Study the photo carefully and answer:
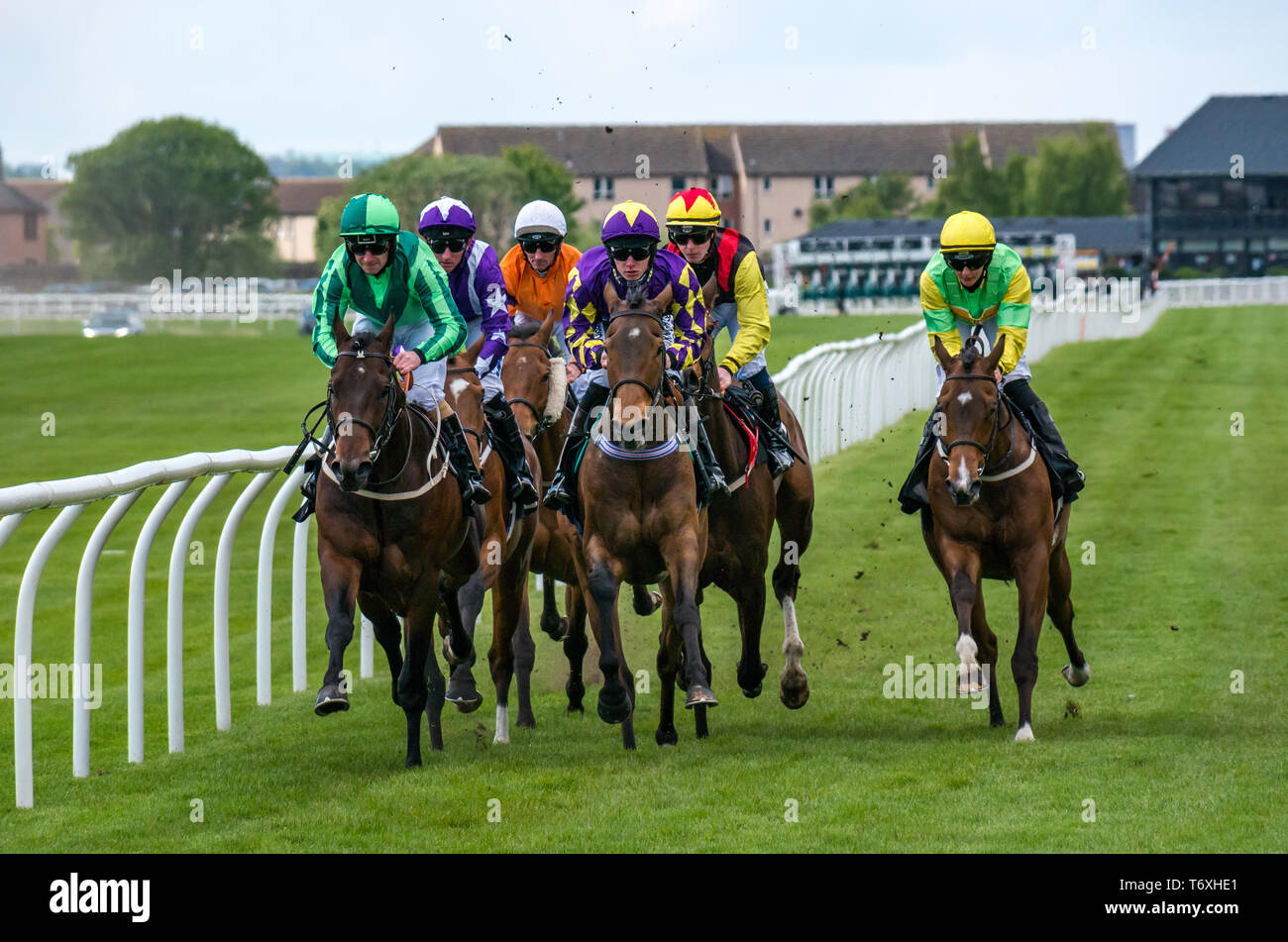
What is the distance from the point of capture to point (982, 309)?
7.80 m

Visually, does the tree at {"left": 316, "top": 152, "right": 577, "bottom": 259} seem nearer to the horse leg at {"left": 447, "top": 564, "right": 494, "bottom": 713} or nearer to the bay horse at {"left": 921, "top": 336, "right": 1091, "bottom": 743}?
the horse leg at {"left": 447, "top": 564, "right": 494, "bottom": 713}

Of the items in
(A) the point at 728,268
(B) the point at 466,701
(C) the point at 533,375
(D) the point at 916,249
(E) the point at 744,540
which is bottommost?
(B) the point at 466,701

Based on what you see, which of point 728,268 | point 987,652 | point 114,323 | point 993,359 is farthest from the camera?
point 114,323

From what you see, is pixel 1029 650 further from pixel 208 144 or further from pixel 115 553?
pixel 208 144

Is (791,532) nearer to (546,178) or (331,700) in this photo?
(331,700)

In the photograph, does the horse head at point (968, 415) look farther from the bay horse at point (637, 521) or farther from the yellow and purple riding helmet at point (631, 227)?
the yellow and purple riding helmet at point (631, 227)

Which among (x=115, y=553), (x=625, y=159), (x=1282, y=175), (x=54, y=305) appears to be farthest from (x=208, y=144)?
(x=115, y=553)

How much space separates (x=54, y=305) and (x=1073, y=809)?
48356 mm

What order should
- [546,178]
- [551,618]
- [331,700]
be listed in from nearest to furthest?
1. [331,700]
2. [551,618]
3. [546,178]

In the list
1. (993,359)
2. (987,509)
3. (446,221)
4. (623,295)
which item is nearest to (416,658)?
(623,295)

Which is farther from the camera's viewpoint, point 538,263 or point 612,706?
A: point 538,263

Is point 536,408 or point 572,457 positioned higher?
point 536,408

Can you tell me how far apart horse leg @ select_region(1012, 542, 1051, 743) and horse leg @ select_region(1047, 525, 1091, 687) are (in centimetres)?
74

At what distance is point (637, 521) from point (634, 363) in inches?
26.1
